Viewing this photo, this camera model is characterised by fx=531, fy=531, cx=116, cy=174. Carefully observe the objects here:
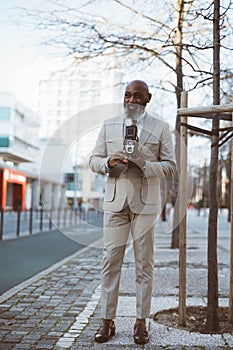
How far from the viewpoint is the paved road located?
26.8 feet

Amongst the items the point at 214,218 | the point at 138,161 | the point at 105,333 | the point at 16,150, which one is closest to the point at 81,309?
the point at 105,333

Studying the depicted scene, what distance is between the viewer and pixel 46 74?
33.4 feet

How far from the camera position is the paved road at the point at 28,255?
26.8 feet

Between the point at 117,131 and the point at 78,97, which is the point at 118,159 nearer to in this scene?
the point at 117,131

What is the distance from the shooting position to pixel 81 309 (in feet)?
18.2

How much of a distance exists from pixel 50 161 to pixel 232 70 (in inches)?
117

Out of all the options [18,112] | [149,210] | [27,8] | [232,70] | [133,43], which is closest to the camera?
[149,210]

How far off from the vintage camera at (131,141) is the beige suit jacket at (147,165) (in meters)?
0.17

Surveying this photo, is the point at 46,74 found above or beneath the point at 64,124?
above

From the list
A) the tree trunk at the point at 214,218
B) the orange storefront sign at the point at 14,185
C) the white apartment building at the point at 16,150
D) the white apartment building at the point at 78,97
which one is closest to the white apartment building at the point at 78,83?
the white apartment building at the point at 78,97

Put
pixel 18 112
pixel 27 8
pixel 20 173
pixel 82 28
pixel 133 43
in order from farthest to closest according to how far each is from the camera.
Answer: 1. pixel 18 112
2. pixel 20 173
3. pixel 133 43
4. pixel 82 28
5. pixel 27 8

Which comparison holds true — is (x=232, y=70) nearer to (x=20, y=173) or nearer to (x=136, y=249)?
(x=136, y=249)

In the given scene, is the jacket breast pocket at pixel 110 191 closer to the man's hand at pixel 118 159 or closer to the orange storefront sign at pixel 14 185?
the man's hand at pixel 118 159

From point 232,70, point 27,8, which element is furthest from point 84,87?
point 232,70
